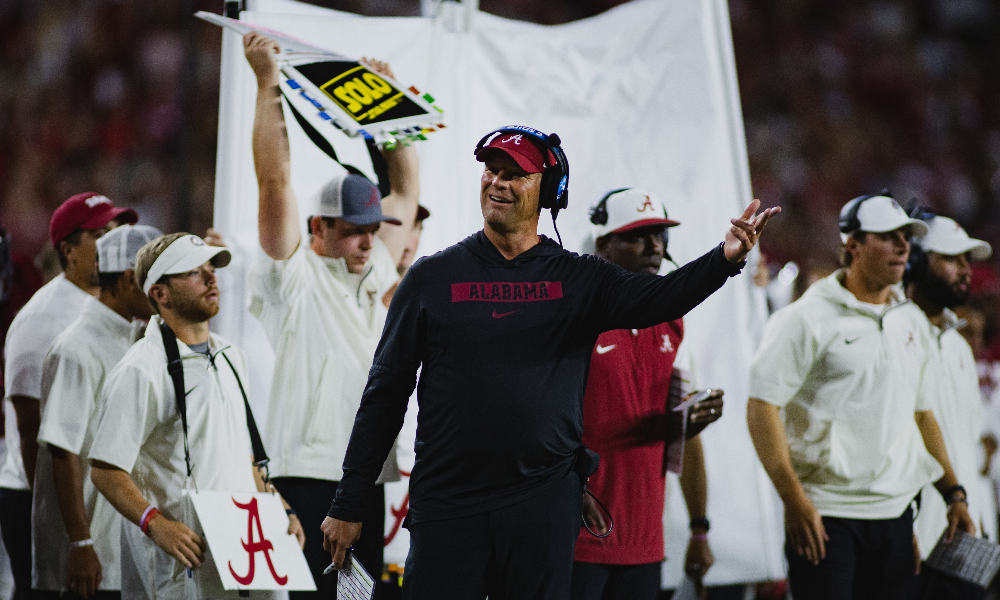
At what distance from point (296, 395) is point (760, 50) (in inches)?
411

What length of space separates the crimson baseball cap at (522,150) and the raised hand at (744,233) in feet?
1.82

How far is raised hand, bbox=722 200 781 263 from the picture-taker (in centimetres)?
252

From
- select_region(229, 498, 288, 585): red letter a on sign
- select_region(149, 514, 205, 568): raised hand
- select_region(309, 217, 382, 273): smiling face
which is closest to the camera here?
select_region(149, 514, 205, 568): raised hand

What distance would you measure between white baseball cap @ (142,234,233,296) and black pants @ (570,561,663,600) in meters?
1.56

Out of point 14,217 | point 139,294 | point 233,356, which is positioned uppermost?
point 14,217

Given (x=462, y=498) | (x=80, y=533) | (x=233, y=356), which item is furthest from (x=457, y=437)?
(x=80, y=533)

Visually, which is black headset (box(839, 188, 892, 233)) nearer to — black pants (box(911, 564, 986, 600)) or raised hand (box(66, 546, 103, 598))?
black pants (box(911, 564, 986, 600))

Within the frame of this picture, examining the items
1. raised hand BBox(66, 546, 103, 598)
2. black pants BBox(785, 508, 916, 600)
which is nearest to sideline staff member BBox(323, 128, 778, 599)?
raised hand BBox(66, 546, 103, 598)

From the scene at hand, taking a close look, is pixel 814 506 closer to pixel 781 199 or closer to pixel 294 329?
pixel 294 329

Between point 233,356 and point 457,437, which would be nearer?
point 457,437

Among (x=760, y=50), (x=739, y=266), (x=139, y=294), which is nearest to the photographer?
(x=739, y=266)

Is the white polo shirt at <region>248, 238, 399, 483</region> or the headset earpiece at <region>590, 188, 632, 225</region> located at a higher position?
the headset earpiece at <region>590, 188, 632, 225</region>

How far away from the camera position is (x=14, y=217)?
32.6 ft

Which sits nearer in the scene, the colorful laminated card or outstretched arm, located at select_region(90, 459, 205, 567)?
outstretched arm, located at select_region(90, 459, 205, 567)
